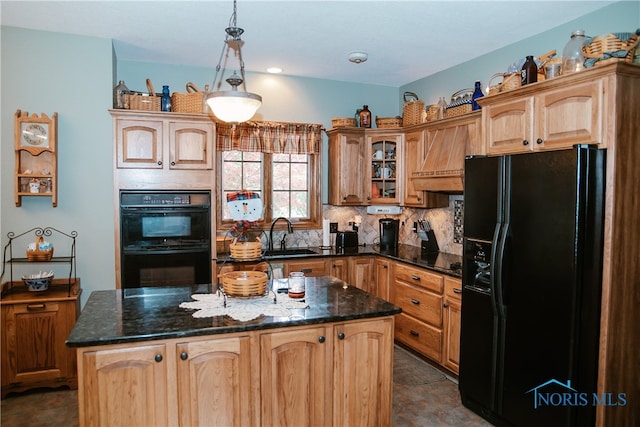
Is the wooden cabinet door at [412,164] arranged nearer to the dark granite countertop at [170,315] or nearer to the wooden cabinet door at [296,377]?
the dark granite countertop at [170,315]

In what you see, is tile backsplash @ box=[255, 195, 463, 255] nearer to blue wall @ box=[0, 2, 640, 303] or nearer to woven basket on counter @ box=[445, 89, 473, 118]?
woven basket on counter @ box=[445, 89, 473, 118]

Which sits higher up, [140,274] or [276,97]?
[276,97]


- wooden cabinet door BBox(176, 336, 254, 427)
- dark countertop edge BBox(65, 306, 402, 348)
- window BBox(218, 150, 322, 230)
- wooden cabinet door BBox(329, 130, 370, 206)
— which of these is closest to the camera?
dark countertop edge BBox(65, 306, 402, 348)

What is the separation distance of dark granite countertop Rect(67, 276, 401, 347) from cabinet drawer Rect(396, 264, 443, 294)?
49.0 inches

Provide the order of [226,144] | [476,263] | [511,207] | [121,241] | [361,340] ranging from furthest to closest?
[226,144] → [121,241] → [476,263] → [511,207] → [361,340]

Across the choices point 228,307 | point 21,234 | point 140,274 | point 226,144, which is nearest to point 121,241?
point 140,274

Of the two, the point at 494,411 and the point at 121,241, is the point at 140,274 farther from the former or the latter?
the point at 494,411

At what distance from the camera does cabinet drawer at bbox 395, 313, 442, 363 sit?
12.9ft

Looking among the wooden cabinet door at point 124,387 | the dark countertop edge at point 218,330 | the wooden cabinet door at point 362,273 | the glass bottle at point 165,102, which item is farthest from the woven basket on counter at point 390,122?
the wooden cabinet door at point 124,387

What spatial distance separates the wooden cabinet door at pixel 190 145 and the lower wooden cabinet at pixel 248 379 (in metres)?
2.35

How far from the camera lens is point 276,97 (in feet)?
16.6

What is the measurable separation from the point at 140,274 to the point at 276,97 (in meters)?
2.36

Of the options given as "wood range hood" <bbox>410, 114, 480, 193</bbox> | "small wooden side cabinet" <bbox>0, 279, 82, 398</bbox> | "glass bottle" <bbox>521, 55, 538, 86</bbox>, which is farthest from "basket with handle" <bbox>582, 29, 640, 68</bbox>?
"small wooden side cabinet" <bbox>0, 279, 82, 398</bbox>

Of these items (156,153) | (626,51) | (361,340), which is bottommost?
(361,340)
